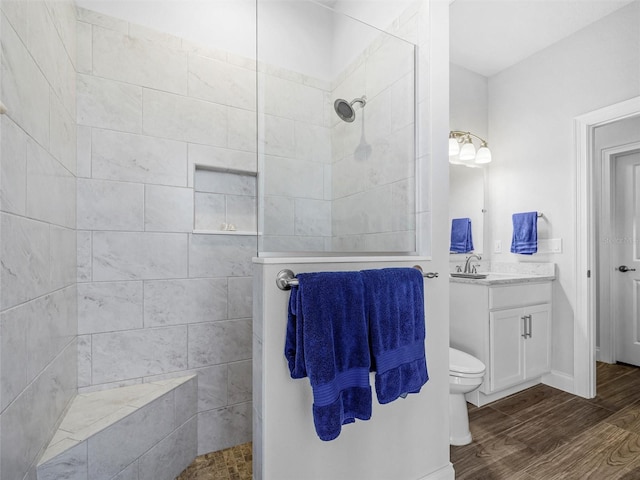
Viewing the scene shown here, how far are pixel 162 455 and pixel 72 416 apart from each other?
0.42 m

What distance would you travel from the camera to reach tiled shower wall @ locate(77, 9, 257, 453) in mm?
1545

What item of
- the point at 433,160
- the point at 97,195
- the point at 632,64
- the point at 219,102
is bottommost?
the point at 97,195

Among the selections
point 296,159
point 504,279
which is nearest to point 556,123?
point 504,279

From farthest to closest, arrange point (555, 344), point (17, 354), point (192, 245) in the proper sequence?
point (555, 344) → point (192, 245) → point (17, 354)

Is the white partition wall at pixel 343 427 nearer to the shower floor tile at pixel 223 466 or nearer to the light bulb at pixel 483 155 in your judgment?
the shower floor tile at pixel 223 466

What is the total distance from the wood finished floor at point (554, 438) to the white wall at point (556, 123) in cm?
34

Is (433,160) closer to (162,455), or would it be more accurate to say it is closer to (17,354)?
(17,354)

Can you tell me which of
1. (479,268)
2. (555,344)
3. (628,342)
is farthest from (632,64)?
(628,342)

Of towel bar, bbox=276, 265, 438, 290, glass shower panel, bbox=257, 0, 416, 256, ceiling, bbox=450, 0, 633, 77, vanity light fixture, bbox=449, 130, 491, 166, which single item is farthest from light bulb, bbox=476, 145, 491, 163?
towel bar, bbox=276, 265, 438, 290

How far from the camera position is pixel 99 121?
1.56 metres

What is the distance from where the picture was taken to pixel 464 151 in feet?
8.83

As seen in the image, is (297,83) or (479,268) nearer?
(297,83)

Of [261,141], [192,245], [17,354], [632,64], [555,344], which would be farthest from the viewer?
[555,344]

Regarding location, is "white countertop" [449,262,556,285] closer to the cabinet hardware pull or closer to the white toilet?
the cabinet hardware pull
